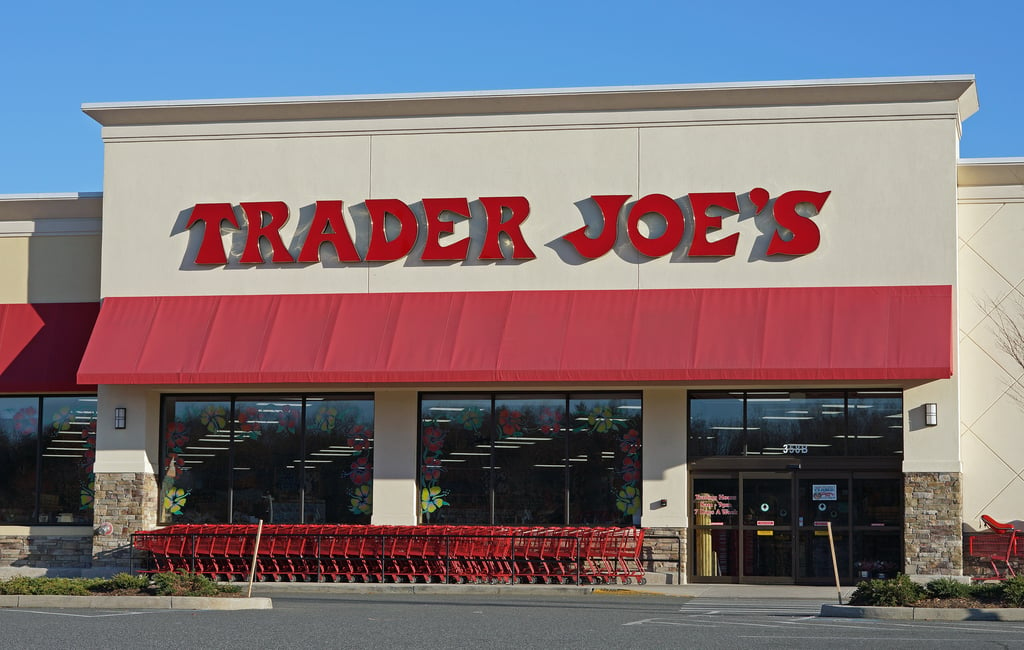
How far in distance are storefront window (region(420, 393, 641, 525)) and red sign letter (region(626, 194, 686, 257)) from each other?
9.05 feet

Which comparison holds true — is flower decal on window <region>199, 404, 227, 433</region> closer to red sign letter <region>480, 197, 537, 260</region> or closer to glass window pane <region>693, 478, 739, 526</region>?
red sign letter <region>480, 197, 537, 260</region>

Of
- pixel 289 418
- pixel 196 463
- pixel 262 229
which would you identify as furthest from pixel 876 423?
pixel 196 463

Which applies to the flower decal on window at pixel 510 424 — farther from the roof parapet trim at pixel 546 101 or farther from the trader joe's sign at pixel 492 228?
the roof parapet trim at pixel 546 101

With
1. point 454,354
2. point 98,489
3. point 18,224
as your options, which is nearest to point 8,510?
point 98,489

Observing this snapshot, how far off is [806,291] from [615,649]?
1244 cm

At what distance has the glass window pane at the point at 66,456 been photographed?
2712cm

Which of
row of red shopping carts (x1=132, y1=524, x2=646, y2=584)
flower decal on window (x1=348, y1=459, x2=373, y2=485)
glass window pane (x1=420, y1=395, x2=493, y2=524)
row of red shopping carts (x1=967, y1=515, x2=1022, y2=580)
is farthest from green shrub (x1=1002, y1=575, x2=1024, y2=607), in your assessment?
flower decal on window (x1=348, y1=459, x2=373, y2=485)

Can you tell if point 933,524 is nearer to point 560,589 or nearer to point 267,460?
point 560,589

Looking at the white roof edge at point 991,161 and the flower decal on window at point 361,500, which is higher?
the white roof edge at point 991,161

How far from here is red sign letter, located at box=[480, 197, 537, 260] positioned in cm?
2533

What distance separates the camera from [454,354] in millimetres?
24484

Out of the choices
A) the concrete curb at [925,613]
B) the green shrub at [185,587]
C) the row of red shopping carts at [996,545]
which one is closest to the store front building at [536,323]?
the row of red shopping carts at [996,545]

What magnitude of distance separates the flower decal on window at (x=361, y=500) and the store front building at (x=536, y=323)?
4 centimetres

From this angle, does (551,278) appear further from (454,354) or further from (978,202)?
(978,202)
